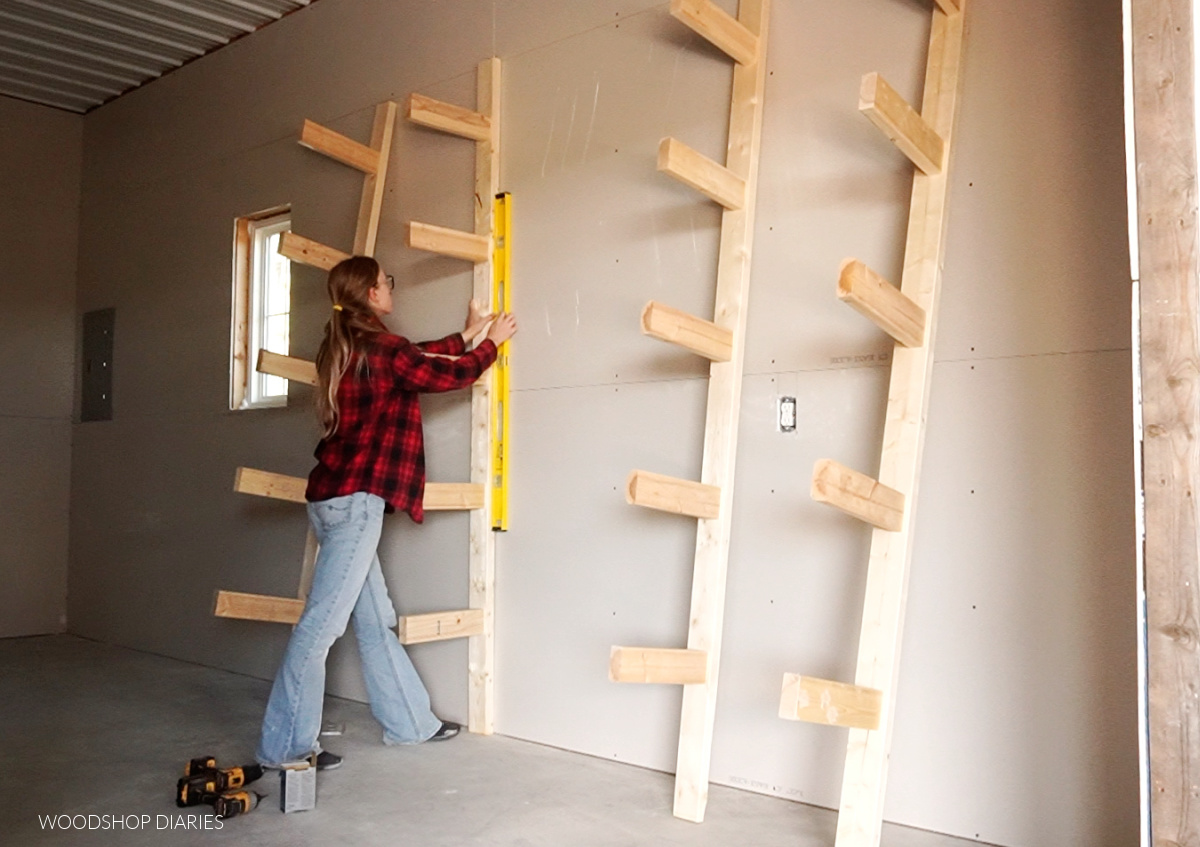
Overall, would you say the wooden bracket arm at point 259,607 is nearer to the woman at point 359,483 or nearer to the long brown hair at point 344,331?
the woman at point 359,483

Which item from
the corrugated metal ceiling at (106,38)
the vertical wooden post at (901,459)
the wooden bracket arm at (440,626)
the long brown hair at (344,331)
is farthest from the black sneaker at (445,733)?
the corrugated metal ceiling at (106,38)

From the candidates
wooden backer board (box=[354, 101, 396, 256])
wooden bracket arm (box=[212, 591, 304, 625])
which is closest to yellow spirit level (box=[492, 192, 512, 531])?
wooden backer board (box=[354, 101, 396, 256])

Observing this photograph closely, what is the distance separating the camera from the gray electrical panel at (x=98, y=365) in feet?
21.2

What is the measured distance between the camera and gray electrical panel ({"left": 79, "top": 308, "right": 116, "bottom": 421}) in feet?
21.2

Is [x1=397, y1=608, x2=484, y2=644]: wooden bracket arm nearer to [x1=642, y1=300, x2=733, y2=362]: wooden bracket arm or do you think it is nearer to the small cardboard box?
the small cardboard box

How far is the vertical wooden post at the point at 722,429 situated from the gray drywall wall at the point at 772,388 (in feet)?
0.25

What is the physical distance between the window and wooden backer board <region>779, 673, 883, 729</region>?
3625mm

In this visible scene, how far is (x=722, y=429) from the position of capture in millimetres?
3250

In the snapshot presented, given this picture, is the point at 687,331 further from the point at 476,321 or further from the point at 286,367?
the point at 286,367

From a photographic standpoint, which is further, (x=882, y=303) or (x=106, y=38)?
(x=106, y=38)

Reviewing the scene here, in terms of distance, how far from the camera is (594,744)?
372cm

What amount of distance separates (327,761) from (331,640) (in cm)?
43

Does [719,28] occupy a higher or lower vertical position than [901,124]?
higher

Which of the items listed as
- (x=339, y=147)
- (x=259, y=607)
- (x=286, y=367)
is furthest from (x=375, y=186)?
(x=259, y=607)
